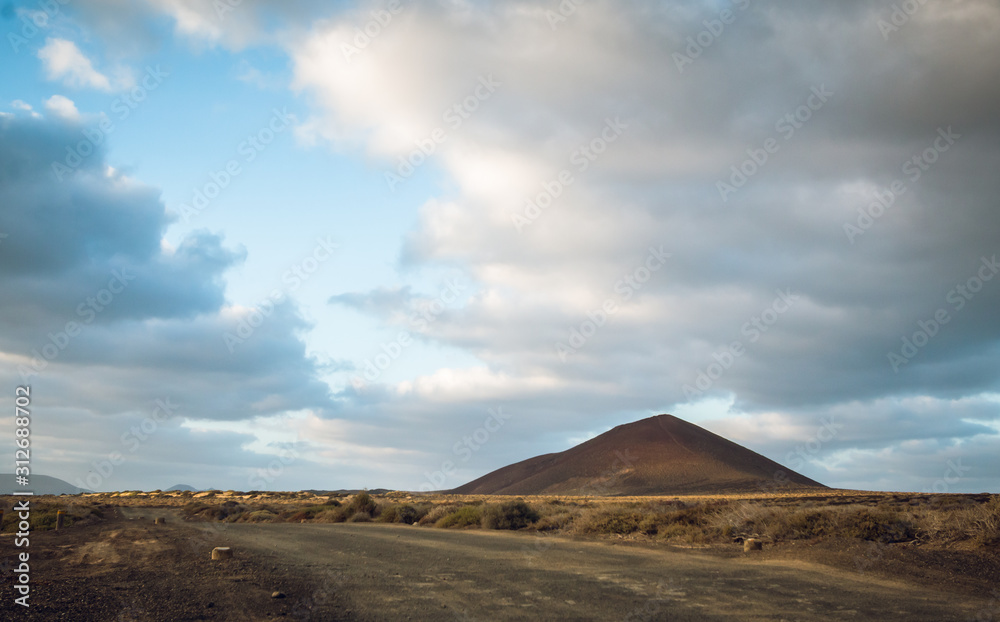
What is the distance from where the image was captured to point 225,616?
26.9 feet

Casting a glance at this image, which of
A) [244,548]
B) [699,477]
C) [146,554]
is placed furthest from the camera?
[699,477]

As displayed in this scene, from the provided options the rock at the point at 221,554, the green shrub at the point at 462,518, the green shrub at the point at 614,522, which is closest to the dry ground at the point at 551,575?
the rock at the point at 221,554

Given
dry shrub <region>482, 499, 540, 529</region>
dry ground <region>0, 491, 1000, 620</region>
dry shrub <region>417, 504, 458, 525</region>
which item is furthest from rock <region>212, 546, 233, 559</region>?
dry shrub <region>417, 504, 458, 525</region>

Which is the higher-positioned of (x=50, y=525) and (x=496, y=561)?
(x=496, y=561)

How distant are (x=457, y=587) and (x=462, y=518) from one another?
18.0 meters

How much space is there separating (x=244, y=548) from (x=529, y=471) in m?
122

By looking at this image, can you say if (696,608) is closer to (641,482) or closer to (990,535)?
(990,535)

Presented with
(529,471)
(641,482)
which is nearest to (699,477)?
(641,482)

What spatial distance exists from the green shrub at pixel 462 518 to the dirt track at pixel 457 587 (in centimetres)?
1154

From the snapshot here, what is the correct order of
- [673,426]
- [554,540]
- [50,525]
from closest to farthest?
1. [554,540]
2. [50,525]
3. [673,426]

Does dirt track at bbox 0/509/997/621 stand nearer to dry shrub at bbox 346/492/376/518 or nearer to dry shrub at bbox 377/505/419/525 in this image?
dry shrub at bbox 377/505/419/525

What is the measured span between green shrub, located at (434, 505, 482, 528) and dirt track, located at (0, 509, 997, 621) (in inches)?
454

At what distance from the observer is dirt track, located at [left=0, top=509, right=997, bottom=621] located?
27.3 ft

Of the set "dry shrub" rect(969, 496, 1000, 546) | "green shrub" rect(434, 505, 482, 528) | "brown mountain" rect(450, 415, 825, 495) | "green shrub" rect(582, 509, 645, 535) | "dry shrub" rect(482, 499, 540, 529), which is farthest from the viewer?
"brown mountain" rect(450, 415, 825, 495)
